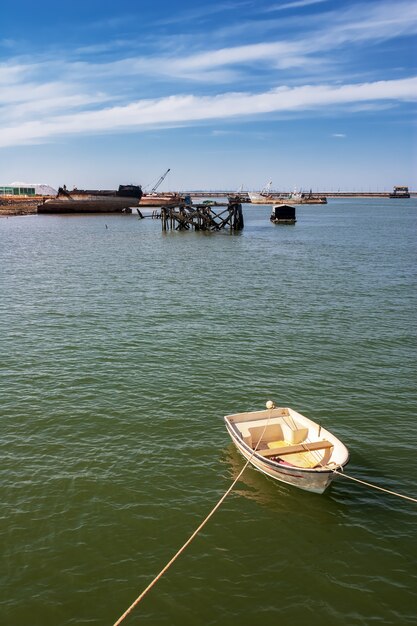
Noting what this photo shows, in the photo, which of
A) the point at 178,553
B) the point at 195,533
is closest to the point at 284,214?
the point at 195,533

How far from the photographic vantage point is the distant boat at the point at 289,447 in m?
13.8

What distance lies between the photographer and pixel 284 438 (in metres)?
16.6

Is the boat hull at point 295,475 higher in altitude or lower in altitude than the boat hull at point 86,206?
lower

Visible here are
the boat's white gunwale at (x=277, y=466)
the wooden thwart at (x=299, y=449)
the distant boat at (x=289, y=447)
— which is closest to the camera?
the boat's white gunwale at (x=277, y=466)

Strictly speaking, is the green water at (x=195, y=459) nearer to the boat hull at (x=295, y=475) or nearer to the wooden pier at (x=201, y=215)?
the boat hull at (x=295, y=475)

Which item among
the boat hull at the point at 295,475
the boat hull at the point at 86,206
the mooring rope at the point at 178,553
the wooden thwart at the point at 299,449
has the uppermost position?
the boat hull at the point at 86,206

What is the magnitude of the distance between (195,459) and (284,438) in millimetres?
3033

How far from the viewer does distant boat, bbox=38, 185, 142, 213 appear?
494 feet

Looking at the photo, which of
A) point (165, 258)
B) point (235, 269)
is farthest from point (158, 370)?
point (165, 258)

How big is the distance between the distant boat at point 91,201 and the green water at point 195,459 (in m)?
120

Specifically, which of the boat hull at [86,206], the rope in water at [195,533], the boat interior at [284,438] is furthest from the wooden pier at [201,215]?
the rope in water at [195,533]

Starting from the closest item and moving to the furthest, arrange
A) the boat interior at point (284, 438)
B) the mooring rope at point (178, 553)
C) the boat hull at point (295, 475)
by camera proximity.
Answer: the mooring rope at point (178, 553) < the boat hull at point (295, 475) < the boat interior at point (284, 438)

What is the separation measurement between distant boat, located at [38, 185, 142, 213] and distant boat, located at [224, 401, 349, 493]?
144692mm

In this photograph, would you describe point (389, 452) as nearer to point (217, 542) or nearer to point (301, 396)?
point (301, 396)
